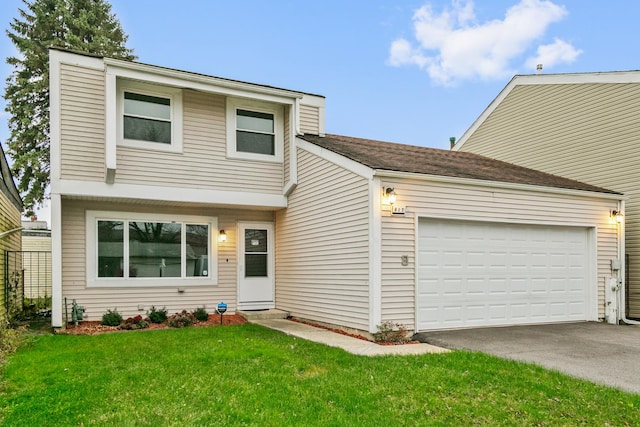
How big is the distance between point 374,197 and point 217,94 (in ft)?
15.1

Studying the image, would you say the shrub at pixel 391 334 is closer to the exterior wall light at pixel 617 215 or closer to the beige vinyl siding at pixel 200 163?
the beige vinyl siding at pixel 200 163

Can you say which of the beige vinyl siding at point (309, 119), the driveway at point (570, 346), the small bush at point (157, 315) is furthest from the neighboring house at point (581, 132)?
the small bush at point (157, 315)

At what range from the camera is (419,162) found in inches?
372

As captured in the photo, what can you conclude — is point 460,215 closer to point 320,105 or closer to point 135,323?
point 320,105

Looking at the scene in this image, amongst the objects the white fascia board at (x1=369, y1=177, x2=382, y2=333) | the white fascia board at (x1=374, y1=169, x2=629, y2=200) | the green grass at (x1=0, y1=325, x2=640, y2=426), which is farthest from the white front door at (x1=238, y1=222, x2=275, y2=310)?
the white fascia board at (x1=374, y1=169, x2=629, y2=200)

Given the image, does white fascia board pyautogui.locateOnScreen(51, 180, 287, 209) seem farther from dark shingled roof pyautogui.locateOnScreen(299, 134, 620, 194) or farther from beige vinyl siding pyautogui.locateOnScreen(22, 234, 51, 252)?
beige vinyl siding pyautogui.locateOnScreen(22, 234, 51, 252)

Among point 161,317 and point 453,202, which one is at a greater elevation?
point 453,202

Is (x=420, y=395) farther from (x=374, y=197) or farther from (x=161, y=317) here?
(x=161, y=317)

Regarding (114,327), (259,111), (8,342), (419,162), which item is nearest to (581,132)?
(419,162)

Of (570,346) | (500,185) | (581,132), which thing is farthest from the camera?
(581,132)

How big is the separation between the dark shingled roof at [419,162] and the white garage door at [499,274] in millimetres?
955

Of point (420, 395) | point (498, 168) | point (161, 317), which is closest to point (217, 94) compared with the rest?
point (161, 317)

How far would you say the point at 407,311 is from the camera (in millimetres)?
7957

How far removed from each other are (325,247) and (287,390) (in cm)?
465
